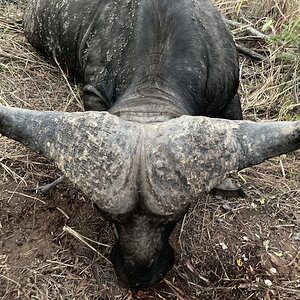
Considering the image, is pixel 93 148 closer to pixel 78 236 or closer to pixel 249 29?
pixel 78 236

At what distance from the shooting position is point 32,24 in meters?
5.50

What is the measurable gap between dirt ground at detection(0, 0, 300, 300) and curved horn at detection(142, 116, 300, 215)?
1044mm

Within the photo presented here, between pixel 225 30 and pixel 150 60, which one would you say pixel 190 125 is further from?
pixel 225 30

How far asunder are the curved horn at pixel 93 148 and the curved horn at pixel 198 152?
0.29 feet

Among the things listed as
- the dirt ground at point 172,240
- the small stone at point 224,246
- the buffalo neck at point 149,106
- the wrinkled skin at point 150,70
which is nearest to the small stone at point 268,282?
the dirt ground at point 172,240

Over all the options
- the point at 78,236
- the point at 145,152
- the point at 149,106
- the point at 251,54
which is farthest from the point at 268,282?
the point at 251,54

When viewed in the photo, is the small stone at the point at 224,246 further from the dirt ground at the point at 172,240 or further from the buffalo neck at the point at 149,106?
the buffalo neck at the point at 149,106

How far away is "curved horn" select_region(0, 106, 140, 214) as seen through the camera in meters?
2.71

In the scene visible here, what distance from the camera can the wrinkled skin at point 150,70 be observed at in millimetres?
3088

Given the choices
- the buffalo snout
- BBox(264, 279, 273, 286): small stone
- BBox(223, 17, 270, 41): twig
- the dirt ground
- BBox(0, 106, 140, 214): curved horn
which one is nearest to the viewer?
BBox(0, 106, 140, 214): curved horn

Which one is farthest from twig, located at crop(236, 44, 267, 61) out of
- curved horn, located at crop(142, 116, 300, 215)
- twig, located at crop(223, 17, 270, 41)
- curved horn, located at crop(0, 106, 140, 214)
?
curved horn, located at crop(0, 106, 140, 214)

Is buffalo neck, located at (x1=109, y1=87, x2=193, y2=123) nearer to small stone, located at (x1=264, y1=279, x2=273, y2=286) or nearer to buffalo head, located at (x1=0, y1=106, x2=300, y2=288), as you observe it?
buffalo head, located at (x1=0, y1=106, x2=300, y2=288)

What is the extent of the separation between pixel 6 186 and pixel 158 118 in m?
1.53

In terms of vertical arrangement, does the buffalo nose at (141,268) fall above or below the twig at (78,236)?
above
